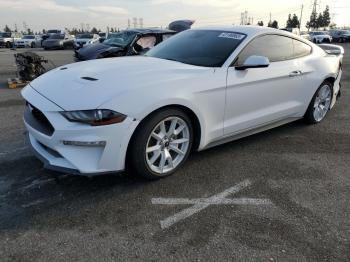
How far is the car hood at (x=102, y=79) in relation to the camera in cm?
328

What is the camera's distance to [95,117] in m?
3.17

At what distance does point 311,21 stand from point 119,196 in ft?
337

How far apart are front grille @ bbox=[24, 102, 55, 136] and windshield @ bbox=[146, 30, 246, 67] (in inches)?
67.3

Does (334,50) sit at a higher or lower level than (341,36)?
higher

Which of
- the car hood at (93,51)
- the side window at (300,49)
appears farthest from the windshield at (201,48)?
the car hood at (93,51)

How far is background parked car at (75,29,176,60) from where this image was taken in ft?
33.2

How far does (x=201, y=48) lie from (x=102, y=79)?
150 centimetres

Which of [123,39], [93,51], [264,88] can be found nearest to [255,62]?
[264,88]

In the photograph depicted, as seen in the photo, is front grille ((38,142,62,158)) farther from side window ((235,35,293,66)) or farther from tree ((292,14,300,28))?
tree ((292,14,300,28))

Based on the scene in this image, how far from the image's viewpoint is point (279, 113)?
488 cm

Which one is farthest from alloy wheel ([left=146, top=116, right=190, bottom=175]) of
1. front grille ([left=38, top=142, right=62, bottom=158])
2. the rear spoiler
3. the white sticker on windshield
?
the rear spoiler

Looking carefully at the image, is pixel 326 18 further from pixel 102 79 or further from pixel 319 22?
pixel 102 79

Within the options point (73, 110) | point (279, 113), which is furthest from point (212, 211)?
point (279, 113)

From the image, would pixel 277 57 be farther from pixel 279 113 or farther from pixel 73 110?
pixel 73 110
